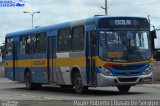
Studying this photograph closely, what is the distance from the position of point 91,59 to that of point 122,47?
4.43ft

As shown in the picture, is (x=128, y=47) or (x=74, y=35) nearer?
(x=128, y=47)

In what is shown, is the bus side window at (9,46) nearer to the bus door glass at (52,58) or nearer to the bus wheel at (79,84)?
the bus door glass at (52,58)

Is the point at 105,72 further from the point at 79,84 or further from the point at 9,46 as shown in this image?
the point at 9,46

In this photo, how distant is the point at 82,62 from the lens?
22328 mm

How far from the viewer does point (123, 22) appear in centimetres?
2175

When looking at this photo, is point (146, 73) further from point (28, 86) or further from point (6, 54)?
point (6, 54)

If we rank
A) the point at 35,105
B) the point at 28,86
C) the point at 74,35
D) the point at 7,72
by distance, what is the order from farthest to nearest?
the point at 7,72, the point at 28,86, the point at 74,35, the point at 35,105

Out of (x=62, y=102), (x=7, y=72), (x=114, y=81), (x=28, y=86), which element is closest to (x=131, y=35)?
(x=114, y=81)

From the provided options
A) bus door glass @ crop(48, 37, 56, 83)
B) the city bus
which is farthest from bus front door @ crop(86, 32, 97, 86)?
bus door glass @ crop(48, 37, 56, 83)

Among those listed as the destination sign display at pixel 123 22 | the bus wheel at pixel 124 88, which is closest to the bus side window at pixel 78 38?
the destination sign display at pixel 123 22

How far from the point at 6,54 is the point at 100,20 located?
11.5 metres

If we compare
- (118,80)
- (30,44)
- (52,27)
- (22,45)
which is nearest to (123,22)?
(118,80)

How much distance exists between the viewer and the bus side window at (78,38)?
73.7 ft

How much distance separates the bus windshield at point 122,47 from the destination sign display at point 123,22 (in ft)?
0.92
